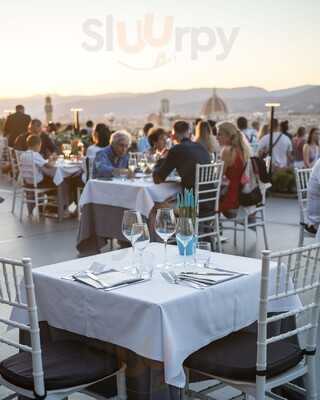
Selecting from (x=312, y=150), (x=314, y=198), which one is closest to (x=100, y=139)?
(x=312, y=150)

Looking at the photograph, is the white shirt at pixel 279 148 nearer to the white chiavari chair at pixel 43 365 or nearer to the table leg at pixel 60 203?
the table leg at pixel 60 203

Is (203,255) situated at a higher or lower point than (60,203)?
higher

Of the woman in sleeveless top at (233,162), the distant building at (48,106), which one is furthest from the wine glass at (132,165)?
the distant building at (48,106)

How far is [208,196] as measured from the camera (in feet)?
20.3

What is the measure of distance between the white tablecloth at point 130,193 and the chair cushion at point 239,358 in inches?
132

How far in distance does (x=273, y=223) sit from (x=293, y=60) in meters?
6.13

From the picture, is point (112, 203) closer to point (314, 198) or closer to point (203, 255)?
point (314, 198)

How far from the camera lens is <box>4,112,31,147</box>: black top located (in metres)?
12.9

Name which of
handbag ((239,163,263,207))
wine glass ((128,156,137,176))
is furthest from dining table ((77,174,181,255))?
handbag ((239,163,263,207))

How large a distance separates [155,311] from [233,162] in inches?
159

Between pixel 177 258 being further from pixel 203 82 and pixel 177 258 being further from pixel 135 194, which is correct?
pixel 203 82

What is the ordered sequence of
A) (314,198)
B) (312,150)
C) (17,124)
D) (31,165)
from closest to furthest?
(314,198) → (31,165) → (312,150) → (17,124)

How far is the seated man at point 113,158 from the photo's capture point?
6582 mm

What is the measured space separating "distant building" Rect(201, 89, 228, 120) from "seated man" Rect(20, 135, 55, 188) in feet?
22.4
